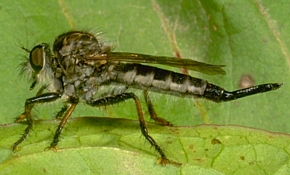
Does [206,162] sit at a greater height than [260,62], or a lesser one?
greater

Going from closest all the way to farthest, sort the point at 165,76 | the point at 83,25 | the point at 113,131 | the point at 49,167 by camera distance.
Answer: the point at 49,167, the point at 113,131, the point at 165,76, the point at 83,25

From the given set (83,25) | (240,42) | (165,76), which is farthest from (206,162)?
(83,25)

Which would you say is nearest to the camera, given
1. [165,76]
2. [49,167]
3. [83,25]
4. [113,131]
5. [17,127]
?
[49,167]

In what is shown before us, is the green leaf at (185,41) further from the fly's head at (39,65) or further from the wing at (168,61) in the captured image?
the wing at (168,61)

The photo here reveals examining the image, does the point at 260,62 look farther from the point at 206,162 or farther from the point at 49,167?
the point at 49,167

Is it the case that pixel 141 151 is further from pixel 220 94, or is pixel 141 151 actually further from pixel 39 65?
Answer: pixel 39 65

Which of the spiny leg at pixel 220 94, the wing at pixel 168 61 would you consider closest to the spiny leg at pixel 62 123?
the wing at pixel 168 61
